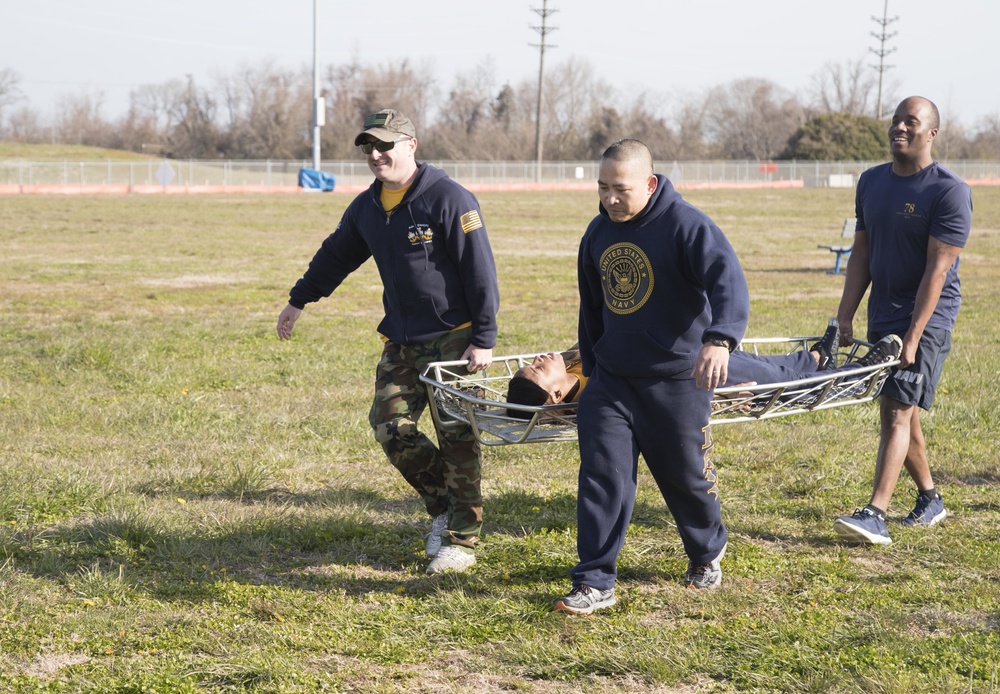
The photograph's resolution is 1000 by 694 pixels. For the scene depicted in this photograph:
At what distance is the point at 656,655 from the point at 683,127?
110264mm

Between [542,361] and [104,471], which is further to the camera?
[104,471]

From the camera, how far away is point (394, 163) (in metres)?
5.14

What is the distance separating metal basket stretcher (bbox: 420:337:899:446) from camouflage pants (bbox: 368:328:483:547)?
144mm

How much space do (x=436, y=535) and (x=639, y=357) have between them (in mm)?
1536

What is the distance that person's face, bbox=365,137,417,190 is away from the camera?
5.13 metres

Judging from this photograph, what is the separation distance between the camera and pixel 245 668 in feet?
13.3

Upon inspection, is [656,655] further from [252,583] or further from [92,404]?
[92,404]

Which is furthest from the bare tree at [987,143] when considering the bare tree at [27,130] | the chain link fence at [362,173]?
the bare tree at [27,130]

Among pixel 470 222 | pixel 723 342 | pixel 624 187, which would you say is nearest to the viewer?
pixel 723 342

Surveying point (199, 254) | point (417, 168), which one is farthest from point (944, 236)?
point (199, 254)

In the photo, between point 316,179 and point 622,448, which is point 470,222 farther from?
point 316,179

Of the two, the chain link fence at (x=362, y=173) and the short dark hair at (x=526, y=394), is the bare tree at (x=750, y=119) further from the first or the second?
the short dark hair at (x=526, y=394)

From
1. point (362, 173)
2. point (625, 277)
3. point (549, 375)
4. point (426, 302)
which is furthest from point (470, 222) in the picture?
point (362, 173)

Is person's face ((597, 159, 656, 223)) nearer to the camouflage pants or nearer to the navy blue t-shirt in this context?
the camouflage pants
